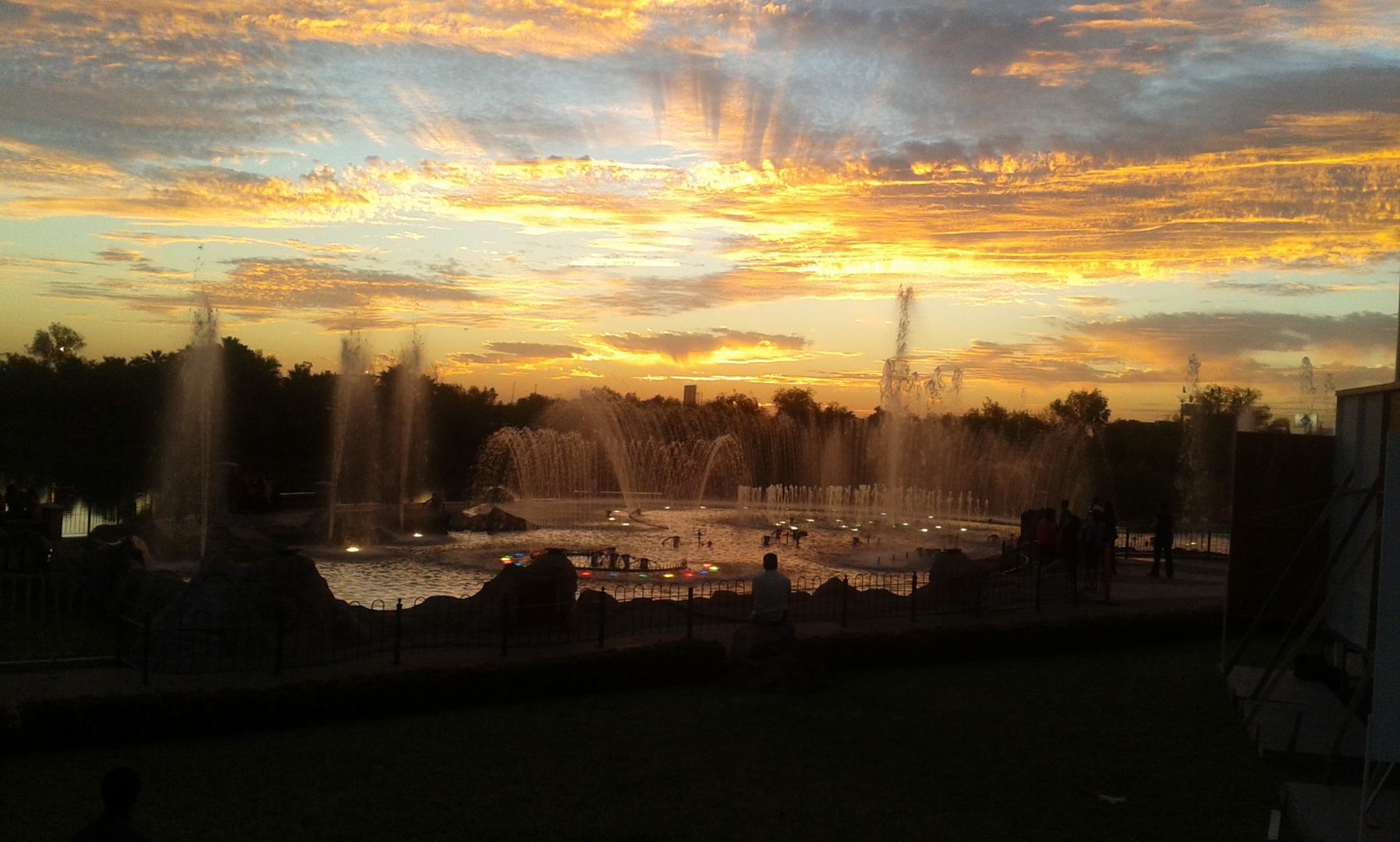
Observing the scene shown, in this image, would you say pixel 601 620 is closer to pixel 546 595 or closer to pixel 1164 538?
pixel 546 595

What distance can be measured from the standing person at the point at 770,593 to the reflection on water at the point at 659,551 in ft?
21.9

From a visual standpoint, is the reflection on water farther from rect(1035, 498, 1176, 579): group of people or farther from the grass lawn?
the grass lawn

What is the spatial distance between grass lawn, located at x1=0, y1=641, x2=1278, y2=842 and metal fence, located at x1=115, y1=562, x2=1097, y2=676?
1.85 meters

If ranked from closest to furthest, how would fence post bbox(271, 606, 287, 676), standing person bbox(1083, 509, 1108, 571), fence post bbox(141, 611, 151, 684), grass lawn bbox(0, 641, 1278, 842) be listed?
grass lawn bbox(0, 641, 1278, 842), fence post bbox(141, 611, 151, 684), fence post bbox(271, 606, 287, 676), standing person bbox(1083, 509, 1108, 571)

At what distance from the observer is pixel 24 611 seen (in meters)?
14.7

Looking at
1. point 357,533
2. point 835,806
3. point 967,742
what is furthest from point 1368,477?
point 357,533

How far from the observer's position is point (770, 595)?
12312 millimetres

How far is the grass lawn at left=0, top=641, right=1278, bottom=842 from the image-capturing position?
812 cm

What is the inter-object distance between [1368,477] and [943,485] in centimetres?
3758

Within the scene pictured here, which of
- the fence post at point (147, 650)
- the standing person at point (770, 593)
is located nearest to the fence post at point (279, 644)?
Result: the fence post at point (147, 650)

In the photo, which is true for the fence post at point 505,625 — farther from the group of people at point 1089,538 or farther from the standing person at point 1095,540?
the standing person at point 1095,540

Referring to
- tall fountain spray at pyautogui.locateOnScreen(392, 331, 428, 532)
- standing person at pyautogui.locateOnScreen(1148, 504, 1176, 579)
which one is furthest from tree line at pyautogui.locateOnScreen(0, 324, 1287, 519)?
standing person at pyautogui.locateOnScreen(1148, 504, 1176, 579)

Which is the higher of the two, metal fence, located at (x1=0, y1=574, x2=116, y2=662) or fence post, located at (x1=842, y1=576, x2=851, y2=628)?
fence post, located at (x1=842, y1=576, x2=851, y2=628)

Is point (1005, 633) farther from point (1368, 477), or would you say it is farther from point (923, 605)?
point (1368, 477)
